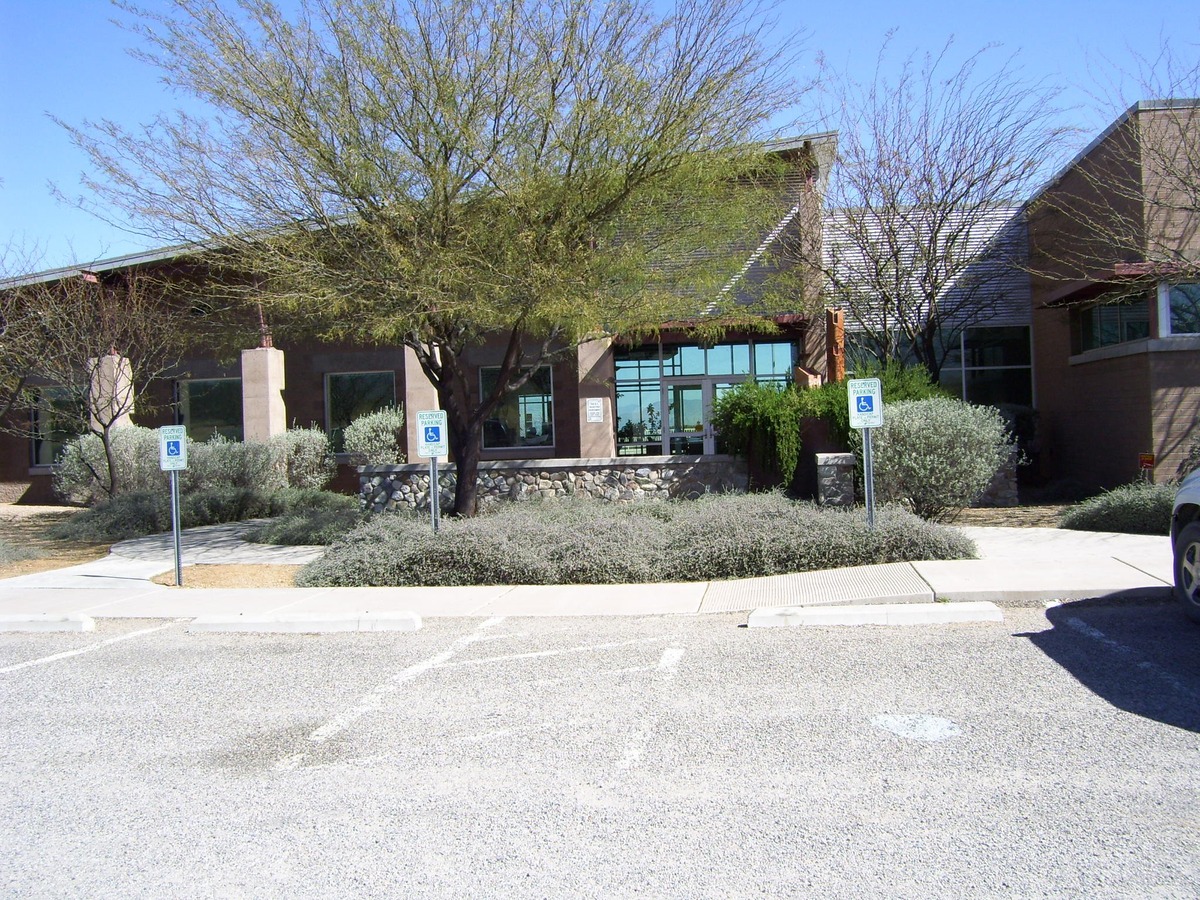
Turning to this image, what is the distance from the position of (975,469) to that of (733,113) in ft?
19.4

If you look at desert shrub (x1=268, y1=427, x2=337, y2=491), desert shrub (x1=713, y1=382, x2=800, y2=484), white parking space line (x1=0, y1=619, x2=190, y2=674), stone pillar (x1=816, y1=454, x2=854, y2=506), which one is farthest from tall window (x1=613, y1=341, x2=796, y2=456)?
white parking space line (x1=0, y1=619, x2=190, y2=674)

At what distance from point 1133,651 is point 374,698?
5220 mm

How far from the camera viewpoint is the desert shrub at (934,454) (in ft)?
44.4

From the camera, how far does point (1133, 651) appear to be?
6797 mm

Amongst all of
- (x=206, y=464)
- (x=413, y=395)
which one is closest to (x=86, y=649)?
(x=206, y=464)

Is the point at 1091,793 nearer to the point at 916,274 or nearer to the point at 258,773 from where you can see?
the point at 258,773

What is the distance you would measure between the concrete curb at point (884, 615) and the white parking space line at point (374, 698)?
2.45 m

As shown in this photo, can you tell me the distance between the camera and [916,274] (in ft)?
64.0

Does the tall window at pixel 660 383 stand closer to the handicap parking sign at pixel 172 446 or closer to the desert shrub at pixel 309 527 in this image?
the desert shrub at pixel 309 527

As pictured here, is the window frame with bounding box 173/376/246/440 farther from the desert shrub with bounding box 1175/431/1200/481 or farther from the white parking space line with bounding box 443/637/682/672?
the desert shrub with bounding box 1175/431/1200/481

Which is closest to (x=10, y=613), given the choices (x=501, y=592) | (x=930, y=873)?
(x=501, y=592)

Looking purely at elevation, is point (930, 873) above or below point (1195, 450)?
below

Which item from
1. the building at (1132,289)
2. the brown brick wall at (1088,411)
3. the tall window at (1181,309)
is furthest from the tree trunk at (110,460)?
the tall window at (1181,309)

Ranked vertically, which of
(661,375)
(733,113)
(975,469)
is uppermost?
(733,113)
